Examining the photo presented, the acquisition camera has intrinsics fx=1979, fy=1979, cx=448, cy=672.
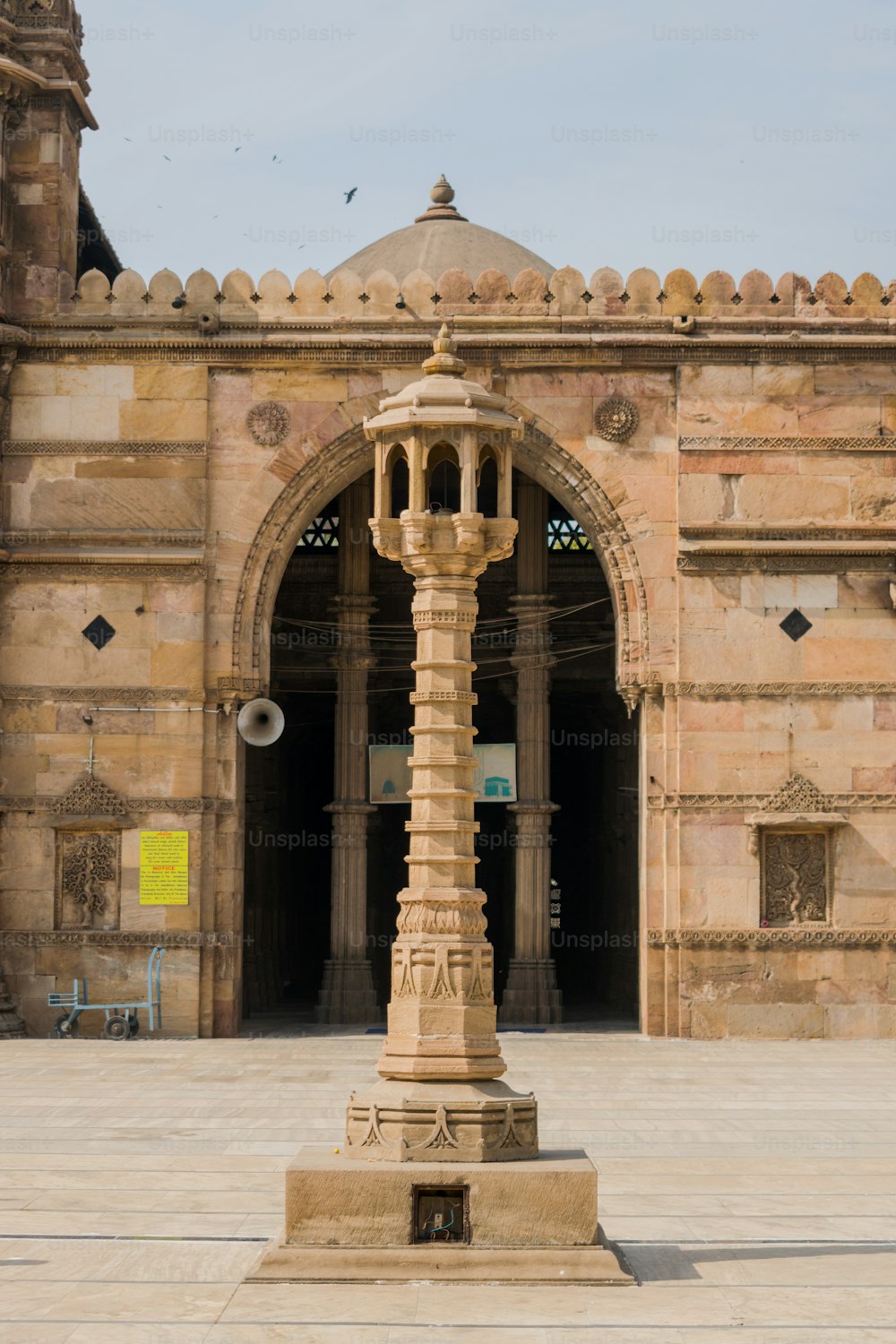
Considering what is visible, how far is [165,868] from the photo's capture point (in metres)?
20.0

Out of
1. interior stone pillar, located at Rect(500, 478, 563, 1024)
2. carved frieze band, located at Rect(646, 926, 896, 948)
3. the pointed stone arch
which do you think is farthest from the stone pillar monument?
interior stone pillar, located at Rect(500, 478, 563, 1024)

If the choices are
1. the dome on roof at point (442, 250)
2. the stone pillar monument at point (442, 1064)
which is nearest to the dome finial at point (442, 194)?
the dome on roof at point (442, 250)

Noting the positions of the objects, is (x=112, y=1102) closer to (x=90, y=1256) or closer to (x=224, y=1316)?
(x=90, y=1256)

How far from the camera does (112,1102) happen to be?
49.6 ft

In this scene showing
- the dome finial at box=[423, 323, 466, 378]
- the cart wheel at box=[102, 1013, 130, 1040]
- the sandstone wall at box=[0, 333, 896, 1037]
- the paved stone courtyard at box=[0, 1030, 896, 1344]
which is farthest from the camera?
the sandstone wall at box=[0, 333, 896, 1037]

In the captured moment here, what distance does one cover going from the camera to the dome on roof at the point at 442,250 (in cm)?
2567

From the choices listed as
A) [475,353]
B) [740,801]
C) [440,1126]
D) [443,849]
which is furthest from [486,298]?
[440,1126]

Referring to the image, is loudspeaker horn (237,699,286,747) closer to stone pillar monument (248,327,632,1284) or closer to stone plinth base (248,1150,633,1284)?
stone pillar monument (248,327,632,1284)

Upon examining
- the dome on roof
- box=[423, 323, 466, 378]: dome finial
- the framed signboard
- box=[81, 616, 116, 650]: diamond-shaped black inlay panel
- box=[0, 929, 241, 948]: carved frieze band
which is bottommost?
box=[0, 929, 241, 948]: carved frieze band

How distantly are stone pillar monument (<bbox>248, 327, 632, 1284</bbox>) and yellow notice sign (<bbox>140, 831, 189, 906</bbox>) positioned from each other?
9657 millimetres

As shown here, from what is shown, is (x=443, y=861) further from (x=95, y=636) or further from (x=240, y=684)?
(x=95, y=636)

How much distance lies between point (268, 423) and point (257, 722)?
3.10 m

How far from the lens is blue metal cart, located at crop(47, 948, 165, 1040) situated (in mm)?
19500

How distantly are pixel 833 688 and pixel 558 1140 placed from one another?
26.9 ft
